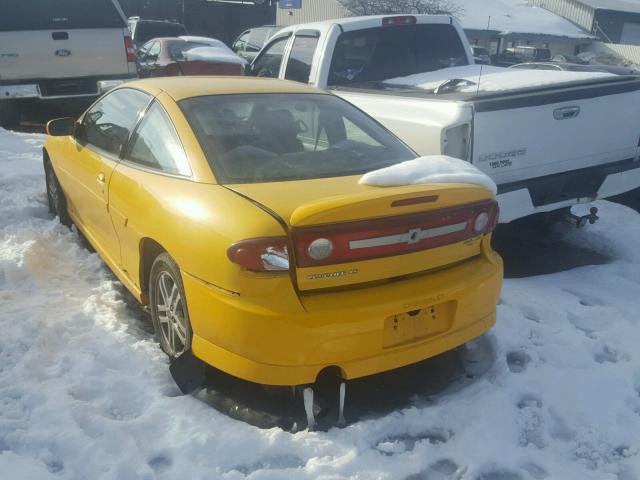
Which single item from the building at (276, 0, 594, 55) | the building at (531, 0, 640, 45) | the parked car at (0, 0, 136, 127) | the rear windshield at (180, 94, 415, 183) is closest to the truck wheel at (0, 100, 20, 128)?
the parked car at (0, 0, 136, 127)

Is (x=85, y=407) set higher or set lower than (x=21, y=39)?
lower

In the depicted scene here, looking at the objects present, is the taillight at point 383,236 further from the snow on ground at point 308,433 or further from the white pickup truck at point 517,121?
the white pickup truck at point 517,121

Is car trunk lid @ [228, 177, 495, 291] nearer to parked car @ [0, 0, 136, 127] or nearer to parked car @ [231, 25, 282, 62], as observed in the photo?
Answer: parked car @ [0, 0, 136, 127]

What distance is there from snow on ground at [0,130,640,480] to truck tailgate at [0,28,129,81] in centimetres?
579

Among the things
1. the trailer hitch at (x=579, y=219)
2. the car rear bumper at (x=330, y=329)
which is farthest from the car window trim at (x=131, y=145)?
the trailer hitch at (x=579, y=219)

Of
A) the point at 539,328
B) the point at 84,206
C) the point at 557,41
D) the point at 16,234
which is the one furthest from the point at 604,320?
the point at 557,41

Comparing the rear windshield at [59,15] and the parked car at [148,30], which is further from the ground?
the rear windshield at [59,15]

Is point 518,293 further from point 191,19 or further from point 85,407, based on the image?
point 191,19

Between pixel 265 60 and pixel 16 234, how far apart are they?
10.7 ft

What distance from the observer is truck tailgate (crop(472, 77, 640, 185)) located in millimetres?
4145

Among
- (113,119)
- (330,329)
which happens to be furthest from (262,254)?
(113,119)

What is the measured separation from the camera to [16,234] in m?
5.01

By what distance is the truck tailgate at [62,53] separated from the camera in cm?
885

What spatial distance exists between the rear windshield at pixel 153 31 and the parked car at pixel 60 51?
7.68 metres
